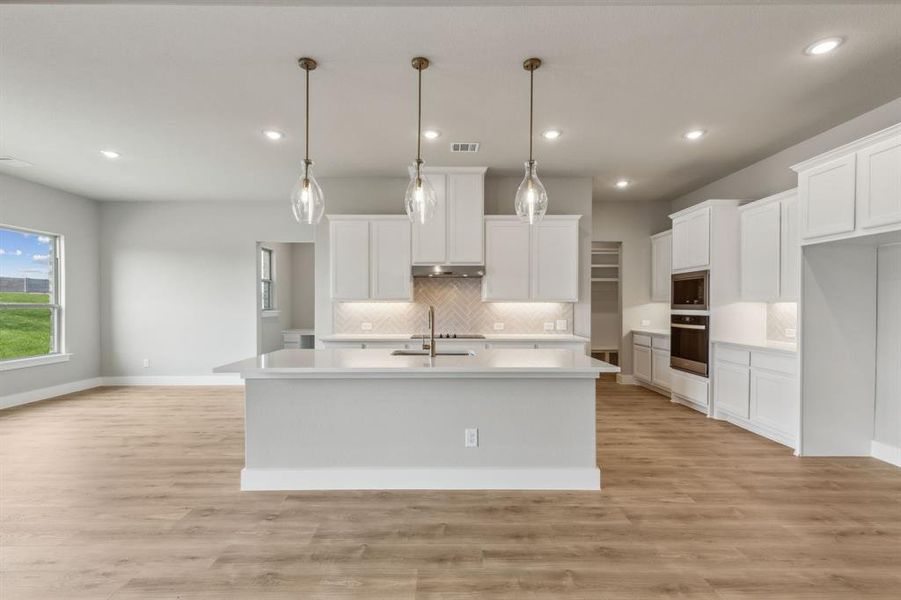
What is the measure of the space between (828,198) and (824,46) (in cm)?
128

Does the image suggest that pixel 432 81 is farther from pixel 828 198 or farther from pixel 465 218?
pixel 828 198

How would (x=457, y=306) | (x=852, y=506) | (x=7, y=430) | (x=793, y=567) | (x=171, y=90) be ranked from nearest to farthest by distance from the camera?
(x=793, y=567) < (x=852, y=506) < (x=171, y=90) < (x=7, y=430) < (x=457, y=306)

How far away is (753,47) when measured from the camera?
2.81 metres

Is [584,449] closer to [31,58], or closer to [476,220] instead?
[476,220]

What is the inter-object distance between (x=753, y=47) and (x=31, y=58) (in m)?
4.58

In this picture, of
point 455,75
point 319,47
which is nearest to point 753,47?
point 455,75

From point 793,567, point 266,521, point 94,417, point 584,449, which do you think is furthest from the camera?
point 94,417

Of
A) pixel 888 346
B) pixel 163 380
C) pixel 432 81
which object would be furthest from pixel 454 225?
pixel 163 380

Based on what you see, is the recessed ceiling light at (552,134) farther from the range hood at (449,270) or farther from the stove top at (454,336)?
the stove top at (454,336)

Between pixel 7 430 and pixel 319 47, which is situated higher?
pixel 319 47

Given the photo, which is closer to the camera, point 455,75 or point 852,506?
point 852,506

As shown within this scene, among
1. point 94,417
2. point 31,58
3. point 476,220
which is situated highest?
point 31,58

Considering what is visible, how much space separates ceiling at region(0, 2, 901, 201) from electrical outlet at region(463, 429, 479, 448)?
2493 millimetres

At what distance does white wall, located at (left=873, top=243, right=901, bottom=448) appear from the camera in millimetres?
3619
